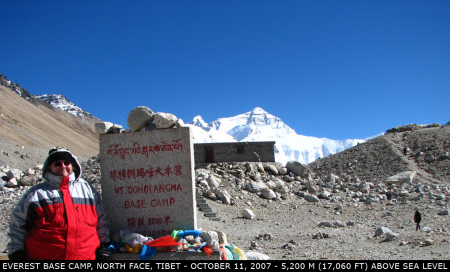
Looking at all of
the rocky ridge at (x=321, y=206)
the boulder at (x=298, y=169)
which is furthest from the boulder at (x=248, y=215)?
the boulder at (x=298, y=169)

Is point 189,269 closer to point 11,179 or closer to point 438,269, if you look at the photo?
point 438,269

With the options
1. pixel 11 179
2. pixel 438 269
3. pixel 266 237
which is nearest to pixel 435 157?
pixel 266 237

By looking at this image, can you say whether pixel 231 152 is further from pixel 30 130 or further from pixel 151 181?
pixel 30 130

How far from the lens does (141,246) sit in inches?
202

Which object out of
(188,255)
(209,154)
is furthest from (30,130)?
(188,255)

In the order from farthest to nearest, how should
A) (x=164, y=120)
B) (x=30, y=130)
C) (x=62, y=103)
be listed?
(x=62, y=103) < (x=30, y=130) < (x=164, y=120)

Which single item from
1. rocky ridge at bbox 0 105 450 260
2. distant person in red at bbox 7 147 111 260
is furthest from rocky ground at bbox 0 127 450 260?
distant person in red at bbox 7 147 111 260

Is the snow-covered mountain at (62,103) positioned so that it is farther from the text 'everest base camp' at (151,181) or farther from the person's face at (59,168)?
the person's face at (59,168)

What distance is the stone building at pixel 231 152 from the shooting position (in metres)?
22.2

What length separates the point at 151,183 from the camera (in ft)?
18.9

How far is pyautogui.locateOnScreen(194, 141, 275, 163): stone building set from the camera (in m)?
22.2

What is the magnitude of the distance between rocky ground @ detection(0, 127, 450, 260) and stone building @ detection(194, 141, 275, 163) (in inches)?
63.1

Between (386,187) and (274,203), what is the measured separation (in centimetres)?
964

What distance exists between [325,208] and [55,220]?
48.6 ft
